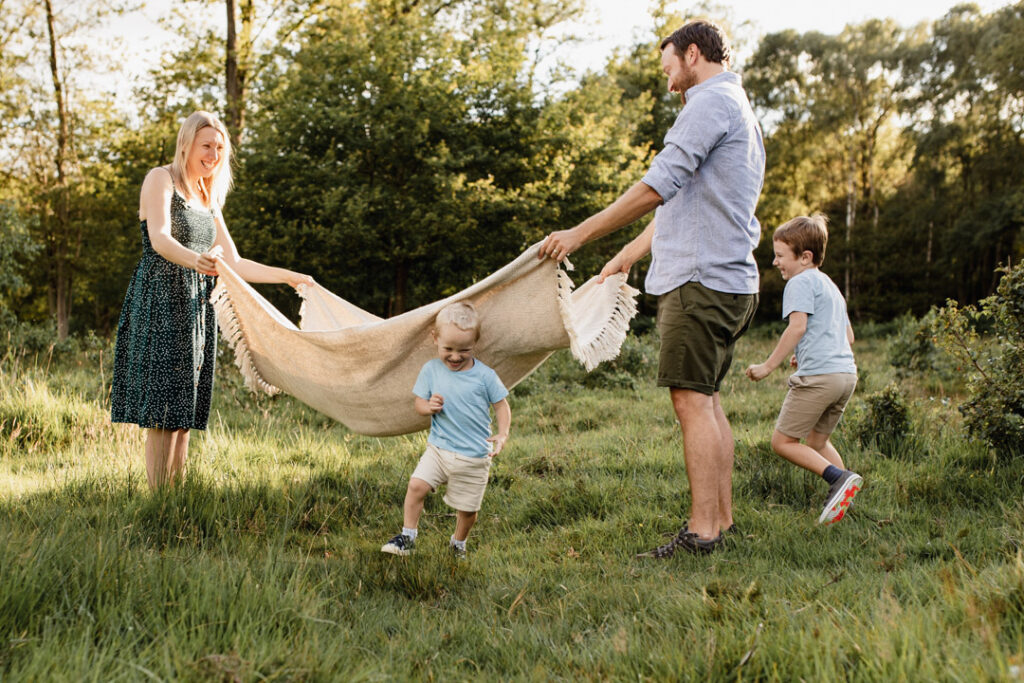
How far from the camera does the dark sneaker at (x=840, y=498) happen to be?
11.7ft

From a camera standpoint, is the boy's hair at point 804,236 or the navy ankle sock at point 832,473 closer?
the navy ankle sock at point 832,473

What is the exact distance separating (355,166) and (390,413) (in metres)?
12.8

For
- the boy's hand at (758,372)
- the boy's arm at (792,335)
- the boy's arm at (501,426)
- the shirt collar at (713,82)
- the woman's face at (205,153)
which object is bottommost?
the boy's arm at (501,426)

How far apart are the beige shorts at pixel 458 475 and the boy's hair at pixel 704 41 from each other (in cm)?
205

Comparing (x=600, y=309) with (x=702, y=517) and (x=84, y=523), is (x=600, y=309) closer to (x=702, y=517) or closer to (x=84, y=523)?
(x=702, y=517)

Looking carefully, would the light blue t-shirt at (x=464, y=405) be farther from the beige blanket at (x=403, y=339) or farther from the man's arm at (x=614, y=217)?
the man's arm at (x=614, y=217)

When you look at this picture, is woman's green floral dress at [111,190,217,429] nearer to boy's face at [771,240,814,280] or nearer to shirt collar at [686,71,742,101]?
shirt collar at [686,71,742,101]

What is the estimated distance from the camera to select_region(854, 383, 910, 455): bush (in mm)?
4824

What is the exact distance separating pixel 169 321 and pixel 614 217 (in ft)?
7.26

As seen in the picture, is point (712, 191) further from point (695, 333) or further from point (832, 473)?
point (832, 473)

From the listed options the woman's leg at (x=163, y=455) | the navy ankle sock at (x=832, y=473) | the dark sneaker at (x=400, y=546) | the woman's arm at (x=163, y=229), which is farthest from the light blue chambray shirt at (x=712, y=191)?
the woman's leg at (x=163, y=455)

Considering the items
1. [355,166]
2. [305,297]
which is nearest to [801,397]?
[305,297]

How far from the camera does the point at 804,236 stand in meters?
4.12

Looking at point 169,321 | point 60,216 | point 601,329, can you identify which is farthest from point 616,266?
point 60,216
